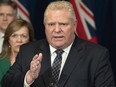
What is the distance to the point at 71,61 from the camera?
2.27 m

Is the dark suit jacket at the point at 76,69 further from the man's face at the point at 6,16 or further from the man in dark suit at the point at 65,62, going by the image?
the man's face at the point at 6,16

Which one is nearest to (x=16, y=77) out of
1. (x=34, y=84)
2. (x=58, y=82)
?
(x=34, y=84)

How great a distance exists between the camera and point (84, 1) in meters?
4.20

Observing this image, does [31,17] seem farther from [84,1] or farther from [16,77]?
[16,77]

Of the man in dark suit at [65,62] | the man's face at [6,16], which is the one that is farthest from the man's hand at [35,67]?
the man's face at [6,16]

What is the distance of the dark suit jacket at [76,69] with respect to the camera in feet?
7.16

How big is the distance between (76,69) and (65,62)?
0.09 meters

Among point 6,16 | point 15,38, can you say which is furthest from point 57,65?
point 6,16

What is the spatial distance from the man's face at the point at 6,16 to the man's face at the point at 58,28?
1409 mm

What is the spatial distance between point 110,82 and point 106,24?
196 centimetres

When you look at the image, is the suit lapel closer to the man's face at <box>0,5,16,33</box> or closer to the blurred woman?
the blurred woman

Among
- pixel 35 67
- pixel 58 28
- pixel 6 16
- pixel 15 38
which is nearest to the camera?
pixel 35 67

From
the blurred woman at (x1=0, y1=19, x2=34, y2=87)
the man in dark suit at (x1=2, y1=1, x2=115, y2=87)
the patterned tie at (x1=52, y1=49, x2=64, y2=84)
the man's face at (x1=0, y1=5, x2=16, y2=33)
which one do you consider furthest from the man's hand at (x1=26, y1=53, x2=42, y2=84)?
the man's face at (x1=0, y1=5, x2=16, y2=33)

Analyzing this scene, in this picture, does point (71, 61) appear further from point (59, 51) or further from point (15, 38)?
point (15, 38)
